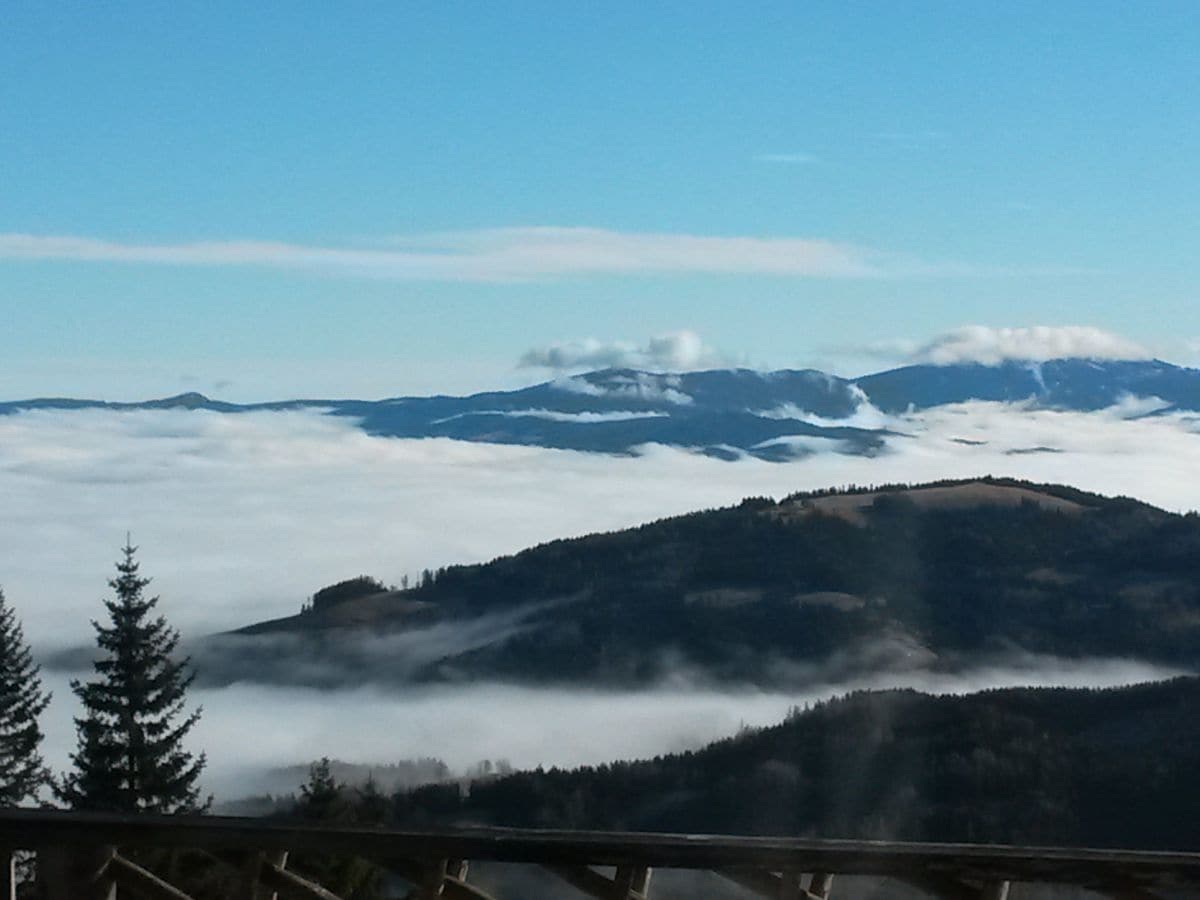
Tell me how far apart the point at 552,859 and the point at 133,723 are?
1296 inches

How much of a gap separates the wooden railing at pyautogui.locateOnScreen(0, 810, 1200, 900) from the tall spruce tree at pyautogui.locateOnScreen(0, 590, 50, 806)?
2850 centimetres

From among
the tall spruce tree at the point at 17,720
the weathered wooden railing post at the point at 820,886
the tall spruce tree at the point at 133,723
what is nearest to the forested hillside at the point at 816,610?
the tall spruce tree at the point at 17,720

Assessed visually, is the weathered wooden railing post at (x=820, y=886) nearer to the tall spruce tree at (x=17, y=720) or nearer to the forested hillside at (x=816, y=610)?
the tall spruce tree at (x=17, y=720)

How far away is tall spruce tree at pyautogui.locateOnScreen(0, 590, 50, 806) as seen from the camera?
35719 millimetres

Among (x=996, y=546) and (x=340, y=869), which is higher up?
(x=996, y=546)

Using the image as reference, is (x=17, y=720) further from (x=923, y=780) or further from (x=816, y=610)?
(x=816, y=610)

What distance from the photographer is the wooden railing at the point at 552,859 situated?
5.64 metres

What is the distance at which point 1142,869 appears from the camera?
220 inches

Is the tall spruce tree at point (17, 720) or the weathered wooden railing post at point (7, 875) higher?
the weathered wooden railing post at point (7, 875)

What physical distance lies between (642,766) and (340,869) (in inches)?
3571

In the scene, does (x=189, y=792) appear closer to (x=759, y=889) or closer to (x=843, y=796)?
(x=759, y=889)

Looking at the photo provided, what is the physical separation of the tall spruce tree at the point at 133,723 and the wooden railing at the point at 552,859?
1059 inches

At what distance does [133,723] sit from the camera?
1451 inches

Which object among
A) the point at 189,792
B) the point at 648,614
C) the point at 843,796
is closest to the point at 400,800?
the point at 843,796
